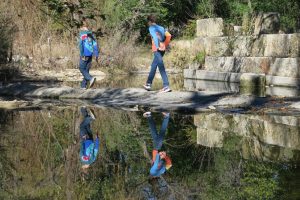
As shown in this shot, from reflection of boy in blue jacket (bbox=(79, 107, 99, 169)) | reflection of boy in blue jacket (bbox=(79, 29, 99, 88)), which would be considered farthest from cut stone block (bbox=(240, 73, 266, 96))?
reflection of boy in blue jacket (bbox=(79, 107, 99, 169))

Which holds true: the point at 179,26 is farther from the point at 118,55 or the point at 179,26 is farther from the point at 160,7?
the point at 118,55

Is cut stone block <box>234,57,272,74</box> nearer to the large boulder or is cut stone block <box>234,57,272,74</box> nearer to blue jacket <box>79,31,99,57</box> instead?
the large boulder

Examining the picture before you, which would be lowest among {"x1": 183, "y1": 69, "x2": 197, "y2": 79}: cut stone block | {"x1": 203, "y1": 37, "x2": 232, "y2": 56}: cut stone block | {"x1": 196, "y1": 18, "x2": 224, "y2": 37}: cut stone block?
{"x1": 183, "y1": 69, "x2": 197, "y2": 79}: cut stone block

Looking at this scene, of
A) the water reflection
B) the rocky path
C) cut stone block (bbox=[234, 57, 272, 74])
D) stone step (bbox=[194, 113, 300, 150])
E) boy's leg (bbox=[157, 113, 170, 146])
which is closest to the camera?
the water reflection

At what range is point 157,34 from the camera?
12422 mm

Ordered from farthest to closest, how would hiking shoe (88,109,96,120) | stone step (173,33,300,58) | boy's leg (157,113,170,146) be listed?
stone step (173,33,300,58), hiking shoe (88,109,96,120), boy's leg (157,113,170,146)

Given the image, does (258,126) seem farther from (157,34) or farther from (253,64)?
(253,64)

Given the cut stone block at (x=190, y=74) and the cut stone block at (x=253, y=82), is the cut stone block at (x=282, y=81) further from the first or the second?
the cut stone block at (x=190, y=74)

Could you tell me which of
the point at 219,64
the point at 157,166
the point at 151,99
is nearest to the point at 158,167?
the point at 157,166

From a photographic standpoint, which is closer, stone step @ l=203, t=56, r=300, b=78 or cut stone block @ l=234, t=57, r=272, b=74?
stone step @ l=203, t=56, r=300, b=78

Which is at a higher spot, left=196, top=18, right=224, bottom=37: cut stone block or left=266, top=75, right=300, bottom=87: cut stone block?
left=196, top=18, right=224, bottom=37: cut stone block

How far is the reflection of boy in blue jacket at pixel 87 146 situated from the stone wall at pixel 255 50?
908 cm

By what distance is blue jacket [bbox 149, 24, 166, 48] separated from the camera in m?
12.4

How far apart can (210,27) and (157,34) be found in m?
8.73
